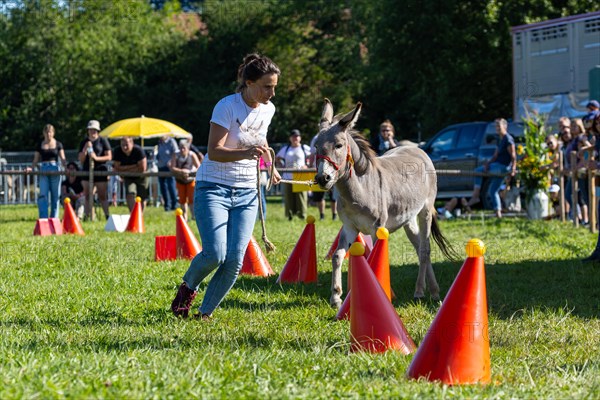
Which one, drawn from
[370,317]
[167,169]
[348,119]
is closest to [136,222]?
[167,169]

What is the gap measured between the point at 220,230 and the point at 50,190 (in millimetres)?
12361

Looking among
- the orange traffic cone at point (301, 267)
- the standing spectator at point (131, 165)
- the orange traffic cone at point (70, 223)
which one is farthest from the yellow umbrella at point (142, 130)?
the orange traffic cone at point (301, 267)

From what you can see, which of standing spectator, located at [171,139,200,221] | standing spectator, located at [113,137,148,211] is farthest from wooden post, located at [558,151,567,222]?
standing spectator, located at [113,137,148,211]

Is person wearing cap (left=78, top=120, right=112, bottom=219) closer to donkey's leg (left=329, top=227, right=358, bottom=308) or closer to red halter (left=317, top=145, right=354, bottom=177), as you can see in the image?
donkey's leg (left=329, top=227, right=358, bottom=308)

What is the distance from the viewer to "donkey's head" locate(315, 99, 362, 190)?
7812mm

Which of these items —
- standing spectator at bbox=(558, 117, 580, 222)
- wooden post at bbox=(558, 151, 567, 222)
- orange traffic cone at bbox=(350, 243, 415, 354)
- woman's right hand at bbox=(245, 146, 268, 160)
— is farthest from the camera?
wooden post at bbox=(558, 151, 567, 222)

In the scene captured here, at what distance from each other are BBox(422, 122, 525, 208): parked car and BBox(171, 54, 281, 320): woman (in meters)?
15.1

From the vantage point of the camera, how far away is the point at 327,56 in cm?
4669

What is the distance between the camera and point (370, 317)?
5.98 m

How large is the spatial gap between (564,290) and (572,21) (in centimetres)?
1613

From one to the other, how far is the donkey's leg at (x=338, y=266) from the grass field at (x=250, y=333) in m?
0.14

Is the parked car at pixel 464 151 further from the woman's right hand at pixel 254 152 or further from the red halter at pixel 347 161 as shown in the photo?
the woman's right hand at pixel 254 152

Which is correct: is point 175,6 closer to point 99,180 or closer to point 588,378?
point 99,180

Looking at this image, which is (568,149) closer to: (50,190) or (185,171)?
(185,171)
